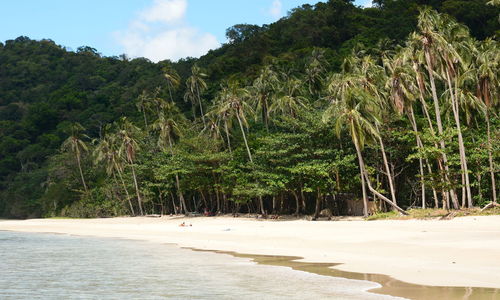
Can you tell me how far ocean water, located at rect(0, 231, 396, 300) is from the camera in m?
13.2

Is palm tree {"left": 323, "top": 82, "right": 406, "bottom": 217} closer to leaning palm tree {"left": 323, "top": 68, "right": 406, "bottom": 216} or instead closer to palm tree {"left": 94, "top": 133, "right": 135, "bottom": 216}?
leaning palm tree {"left": 323, "top": 68, "right": 406, "bottom": 216}

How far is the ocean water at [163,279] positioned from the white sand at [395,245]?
6.68ft

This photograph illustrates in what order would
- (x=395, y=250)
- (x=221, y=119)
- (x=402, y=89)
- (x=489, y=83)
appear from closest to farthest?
(x=395, y=250), (x=402, y=89), (x=489, y=83), (x=221, y=119)

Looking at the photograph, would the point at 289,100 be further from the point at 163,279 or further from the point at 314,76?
the point at 163,279

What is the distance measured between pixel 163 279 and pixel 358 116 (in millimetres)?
21764

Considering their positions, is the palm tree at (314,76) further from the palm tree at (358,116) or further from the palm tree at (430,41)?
the palm tree at (430,41)

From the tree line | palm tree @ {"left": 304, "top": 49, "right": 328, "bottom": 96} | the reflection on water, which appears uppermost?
palm tree @ {"left": 304, "top": 49, "right": 328, "bottom": 96}

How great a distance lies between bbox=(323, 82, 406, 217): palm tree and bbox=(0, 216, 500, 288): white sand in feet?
20.0

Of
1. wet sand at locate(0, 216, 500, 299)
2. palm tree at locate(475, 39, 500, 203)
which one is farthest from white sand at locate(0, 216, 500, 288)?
palm tree at locate(475, 39, 500, 203)

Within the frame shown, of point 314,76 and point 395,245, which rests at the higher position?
point 314,76

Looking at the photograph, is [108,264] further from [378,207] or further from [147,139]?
[147,139]

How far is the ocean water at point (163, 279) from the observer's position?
43.4 feet

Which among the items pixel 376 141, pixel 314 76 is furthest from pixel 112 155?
pixel 376 141

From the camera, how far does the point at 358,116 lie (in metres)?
35.1
